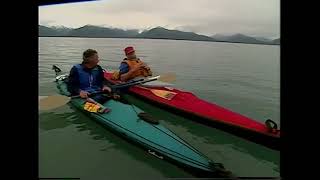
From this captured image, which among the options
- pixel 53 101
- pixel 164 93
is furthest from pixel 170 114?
pixel 53 101

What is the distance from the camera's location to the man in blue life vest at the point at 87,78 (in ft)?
8.04

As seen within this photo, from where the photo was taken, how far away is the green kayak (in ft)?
7.20

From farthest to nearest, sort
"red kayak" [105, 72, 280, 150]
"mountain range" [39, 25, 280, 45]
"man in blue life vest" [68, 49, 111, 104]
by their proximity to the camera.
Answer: "man in blue life vest" [68, 49, 111, 104] → "mountain range" [39, 25, 280, 45] → "red kayak" [105, 72, 280, 150]

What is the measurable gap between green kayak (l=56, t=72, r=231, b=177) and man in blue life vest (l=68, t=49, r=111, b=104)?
0.05 meters

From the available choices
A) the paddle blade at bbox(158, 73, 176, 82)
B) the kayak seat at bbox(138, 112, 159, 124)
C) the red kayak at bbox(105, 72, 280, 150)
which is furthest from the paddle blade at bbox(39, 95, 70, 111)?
the paddle blade at bbox(158, 73, 176, 82)

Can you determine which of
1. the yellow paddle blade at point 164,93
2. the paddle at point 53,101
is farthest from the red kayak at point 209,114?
the paddle at point 53,101

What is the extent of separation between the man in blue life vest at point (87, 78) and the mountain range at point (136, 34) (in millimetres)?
130

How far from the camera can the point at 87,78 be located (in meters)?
2.46

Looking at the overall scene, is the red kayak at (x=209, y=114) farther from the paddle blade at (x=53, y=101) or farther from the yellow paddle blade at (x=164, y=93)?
the paddle blade at (x=53, y=101)

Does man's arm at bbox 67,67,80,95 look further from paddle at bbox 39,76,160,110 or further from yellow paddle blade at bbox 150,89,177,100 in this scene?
yellow paddle blade at bbox 150,89,177,100
